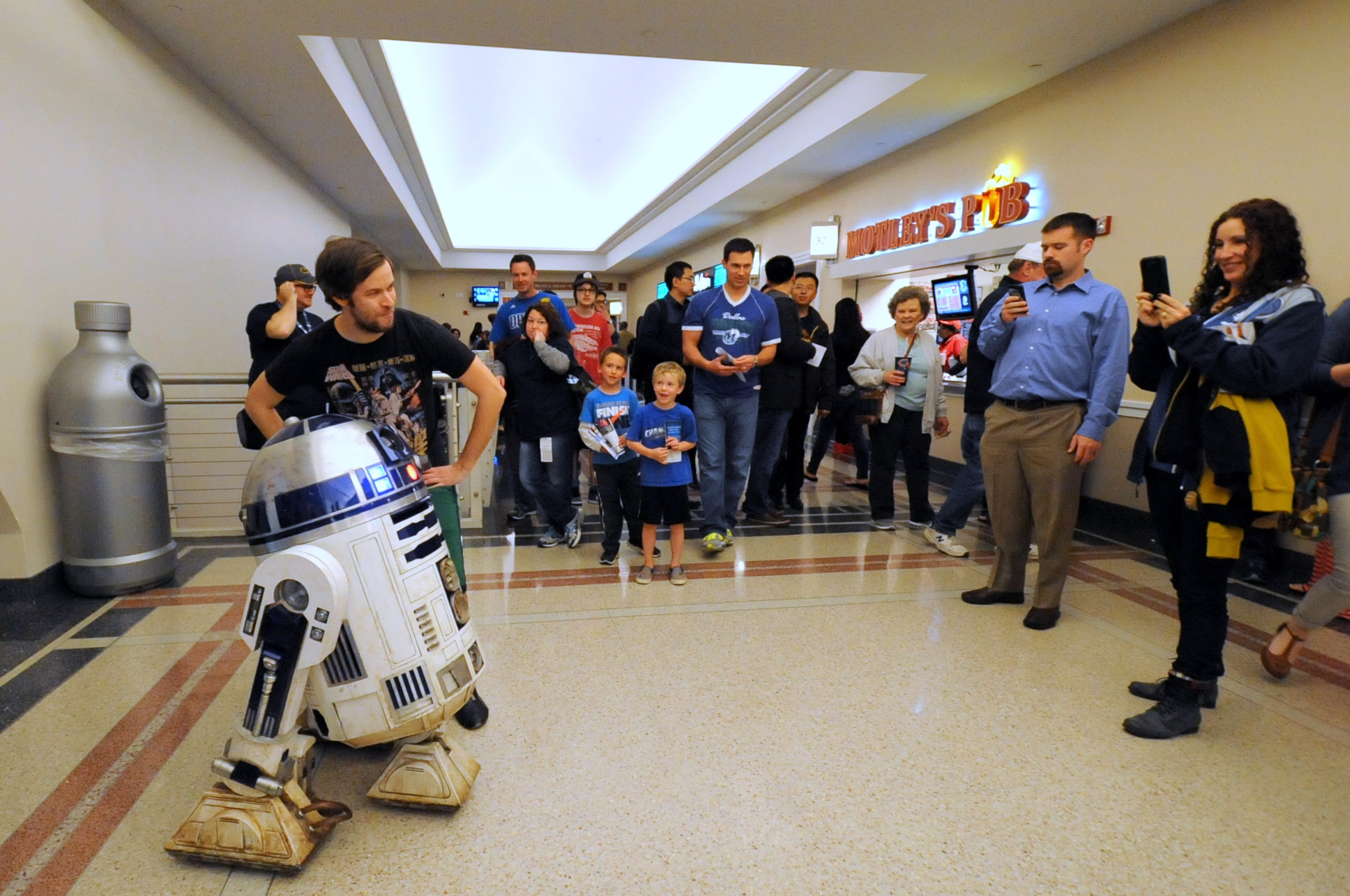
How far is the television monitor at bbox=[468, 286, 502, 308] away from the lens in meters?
20.8

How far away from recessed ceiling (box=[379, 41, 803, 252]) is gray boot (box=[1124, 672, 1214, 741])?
5.12 meters

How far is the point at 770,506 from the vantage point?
5.18 metres

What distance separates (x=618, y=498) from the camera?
381cm

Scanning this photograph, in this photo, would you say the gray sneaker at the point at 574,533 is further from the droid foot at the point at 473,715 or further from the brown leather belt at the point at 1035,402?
the brown leather belt at the point at 1035,402

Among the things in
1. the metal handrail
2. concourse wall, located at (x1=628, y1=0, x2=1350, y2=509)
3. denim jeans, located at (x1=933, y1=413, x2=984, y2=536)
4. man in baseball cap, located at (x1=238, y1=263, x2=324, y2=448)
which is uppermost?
concourse wall, located at (x1=628, y1=0, x2=1350, y2=509)

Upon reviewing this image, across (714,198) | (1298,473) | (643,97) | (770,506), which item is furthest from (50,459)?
(714,198)

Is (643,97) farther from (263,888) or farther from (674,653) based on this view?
(263,888)

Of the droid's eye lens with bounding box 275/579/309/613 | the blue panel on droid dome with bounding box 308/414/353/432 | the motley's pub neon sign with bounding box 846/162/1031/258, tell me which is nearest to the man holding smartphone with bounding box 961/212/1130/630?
the blue panel on droid dome with bounding box 308/414/353/432

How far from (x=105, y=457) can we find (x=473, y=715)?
2338mm

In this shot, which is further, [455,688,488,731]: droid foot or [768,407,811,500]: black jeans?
[768,407,811,500]: black jeans

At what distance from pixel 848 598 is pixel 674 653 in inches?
42.9

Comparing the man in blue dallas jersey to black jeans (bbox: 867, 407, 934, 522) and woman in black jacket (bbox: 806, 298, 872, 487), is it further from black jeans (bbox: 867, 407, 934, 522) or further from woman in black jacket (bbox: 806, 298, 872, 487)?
woman in black jacket (bbox: 806, 298, 872, 487)

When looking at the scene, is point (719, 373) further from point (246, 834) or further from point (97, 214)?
point (97, 214)

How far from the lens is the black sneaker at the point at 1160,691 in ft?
7.38
